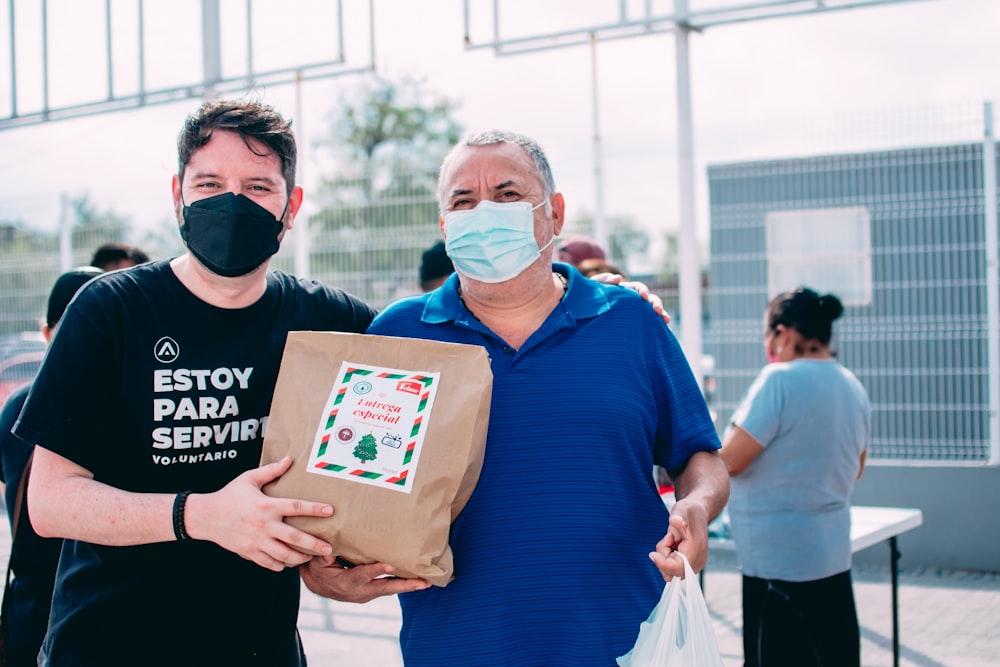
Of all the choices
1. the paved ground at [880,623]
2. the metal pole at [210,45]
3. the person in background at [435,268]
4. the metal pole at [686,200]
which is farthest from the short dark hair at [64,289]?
the metal pole at [686,200]

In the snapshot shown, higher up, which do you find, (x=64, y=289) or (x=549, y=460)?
(x=64, y=289)

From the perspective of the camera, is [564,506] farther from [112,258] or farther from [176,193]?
[112,258]

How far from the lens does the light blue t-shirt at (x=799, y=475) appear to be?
143 inches

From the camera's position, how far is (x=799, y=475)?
145 inches

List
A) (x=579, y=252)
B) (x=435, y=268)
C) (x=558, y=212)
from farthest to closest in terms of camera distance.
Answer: (x=579, y=252) < (x=435, y=268) < (x=558, y=212)

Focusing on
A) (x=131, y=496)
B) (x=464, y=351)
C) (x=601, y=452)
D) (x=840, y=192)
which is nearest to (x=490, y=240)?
(x=464, y=351)

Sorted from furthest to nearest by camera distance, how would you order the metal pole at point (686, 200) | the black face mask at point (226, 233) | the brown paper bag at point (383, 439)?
the metal pole at point (686, 200), the black face mask at point (226, 233), the brown paper bag at point (383, 439)

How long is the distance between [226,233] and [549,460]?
2.93 feet

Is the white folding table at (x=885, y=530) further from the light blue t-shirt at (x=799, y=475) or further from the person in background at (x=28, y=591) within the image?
the person in background at (x=28, y=591)

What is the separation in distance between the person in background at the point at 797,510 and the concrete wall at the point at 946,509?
3.42 m

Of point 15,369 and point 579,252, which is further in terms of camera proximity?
point 15,369

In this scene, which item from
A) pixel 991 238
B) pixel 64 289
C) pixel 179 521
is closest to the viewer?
pixel 179 521

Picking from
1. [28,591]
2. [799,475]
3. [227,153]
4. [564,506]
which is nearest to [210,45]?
[28,591]

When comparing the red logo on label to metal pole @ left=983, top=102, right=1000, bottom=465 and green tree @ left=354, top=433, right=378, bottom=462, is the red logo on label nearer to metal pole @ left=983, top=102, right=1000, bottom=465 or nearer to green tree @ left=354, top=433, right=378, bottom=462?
green tree @ left=354, top=433, right=378, bottom=462
